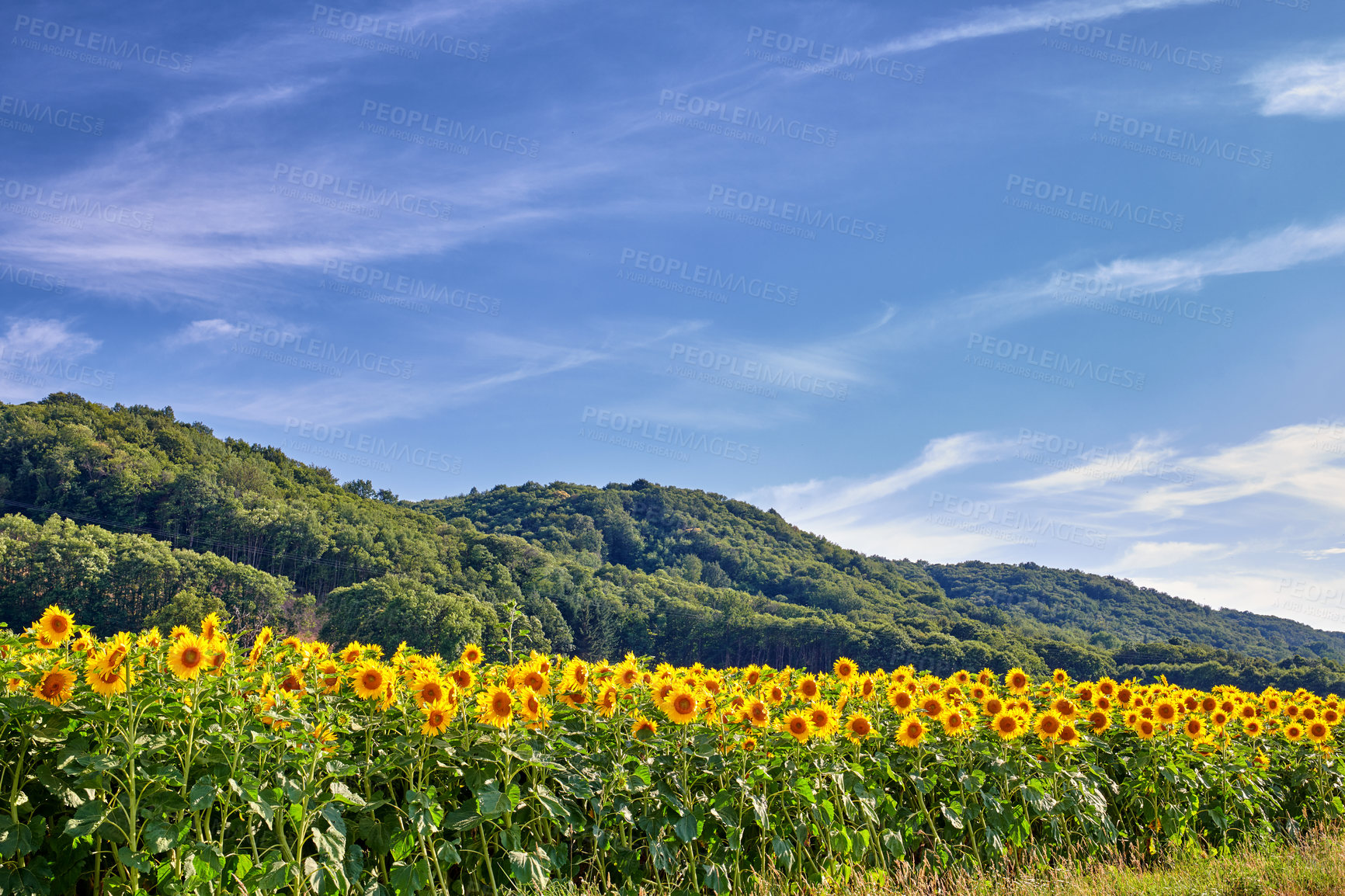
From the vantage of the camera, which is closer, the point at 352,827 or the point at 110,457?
the point at 352,827

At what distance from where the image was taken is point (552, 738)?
409cm

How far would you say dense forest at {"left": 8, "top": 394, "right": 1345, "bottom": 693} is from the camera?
5906cm

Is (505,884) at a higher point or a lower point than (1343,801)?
higher

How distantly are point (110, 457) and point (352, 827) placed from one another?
301ft

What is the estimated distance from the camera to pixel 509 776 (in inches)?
151

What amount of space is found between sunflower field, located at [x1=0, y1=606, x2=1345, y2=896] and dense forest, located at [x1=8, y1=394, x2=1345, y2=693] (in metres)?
33.7

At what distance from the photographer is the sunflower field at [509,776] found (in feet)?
11.2

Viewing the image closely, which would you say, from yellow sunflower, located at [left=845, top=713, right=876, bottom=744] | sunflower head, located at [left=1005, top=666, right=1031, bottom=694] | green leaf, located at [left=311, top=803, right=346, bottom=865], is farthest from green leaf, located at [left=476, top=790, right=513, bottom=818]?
sunflower head, located at [left=1005, top=666, right=1031, bottom=694]

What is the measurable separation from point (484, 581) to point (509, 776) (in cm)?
8454

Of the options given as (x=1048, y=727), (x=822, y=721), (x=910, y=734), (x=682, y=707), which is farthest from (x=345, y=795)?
(x=1048, y=727)

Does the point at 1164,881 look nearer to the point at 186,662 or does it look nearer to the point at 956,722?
the point at 956,722

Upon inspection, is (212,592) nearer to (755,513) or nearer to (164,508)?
(164,508)

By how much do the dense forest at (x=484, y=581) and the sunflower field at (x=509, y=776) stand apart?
3374 centimetres

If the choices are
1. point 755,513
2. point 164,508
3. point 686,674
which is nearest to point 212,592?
point 164,508
